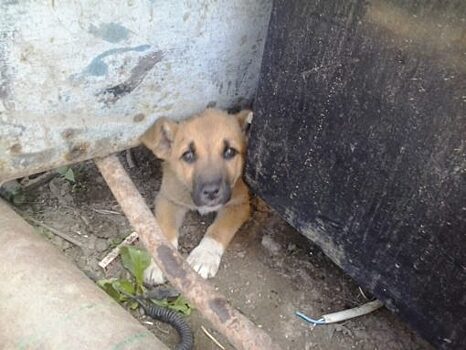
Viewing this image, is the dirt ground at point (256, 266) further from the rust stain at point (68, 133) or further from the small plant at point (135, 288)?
the rust stain at point (68, 133)

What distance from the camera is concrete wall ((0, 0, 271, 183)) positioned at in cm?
226

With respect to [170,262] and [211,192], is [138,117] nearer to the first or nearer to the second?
[211,192]

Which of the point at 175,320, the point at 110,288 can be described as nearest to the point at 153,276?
the point at 110,288

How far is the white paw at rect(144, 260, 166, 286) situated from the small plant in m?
0.05

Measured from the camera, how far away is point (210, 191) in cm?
286

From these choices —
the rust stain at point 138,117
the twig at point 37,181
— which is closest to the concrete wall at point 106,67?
the rust stain at point 138,117

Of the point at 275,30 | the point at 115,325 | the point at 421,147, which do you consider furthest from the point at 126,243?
the point at 421,147

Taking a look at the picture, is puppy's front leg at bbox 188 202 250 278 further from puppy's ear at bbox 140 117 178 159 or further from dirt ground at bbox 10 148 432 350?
puppy's ear at bbox 140 117 178 159

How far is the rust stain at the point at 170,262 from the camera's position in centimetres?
233

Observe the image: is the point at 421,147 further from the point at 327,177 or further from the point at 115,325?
the point at 115,325

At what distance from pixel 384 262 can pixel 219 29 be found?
3.99 feet

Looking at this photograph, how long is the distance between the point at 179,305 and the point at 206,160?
0.68 m

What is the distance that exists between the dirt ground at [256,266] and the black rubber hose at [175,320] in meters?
0.04

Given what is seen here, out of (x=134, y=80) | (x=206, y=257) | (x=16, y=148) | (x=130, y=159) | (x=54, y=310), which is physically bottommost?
(x=206, y=257)
